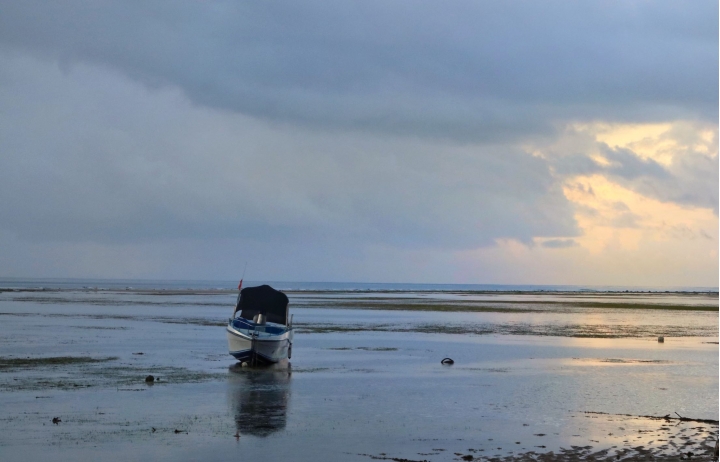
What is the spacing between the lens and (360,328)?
5806 centimetres

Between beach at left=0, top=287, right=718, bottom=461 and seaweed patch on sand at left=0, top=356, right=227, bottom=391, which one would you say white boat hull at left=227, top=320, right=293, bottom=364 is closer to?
beach at left=0, top=287, right=718, bottom=461

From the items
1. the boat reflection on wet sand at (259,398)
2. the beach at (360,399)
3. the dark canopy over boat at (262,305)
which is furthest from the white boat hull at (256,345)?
the dark canopy over boat at (262,305)

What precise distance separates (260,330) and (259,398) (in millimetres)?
9614

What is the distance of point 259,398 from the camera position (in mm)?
25609

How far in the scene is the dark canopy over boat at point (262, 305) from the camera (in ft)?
125

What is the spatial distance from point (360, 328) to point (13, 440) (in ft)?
133

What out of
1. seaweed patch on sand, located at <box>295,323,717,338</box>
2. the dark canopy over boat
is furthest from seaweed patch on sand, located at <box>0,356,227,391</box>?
seaweed patch on sand, located at <box>295,323,717,338</box>

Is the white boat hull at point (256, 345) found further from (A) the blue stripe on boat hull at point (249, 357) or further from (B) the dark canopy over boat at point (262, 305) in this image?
(B) the dark canopy over boat at point (262, 305)

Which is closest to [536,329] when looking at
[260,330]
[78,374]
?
[260,330]

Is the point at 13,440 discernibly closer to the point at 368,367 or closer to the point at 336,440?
the point at 336,440

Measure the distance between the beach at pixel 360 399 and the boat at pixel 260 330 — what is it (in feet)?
2.89

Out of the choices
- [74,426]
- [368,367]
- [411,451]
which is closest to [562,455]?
[411,451]

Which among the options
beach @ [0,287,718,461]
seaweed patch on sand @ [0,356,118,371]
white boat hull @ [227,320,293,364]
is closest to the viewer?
beach @ [0,287,718,461]

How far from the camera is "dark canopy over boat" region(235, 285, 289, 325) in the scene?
38.2 metres
